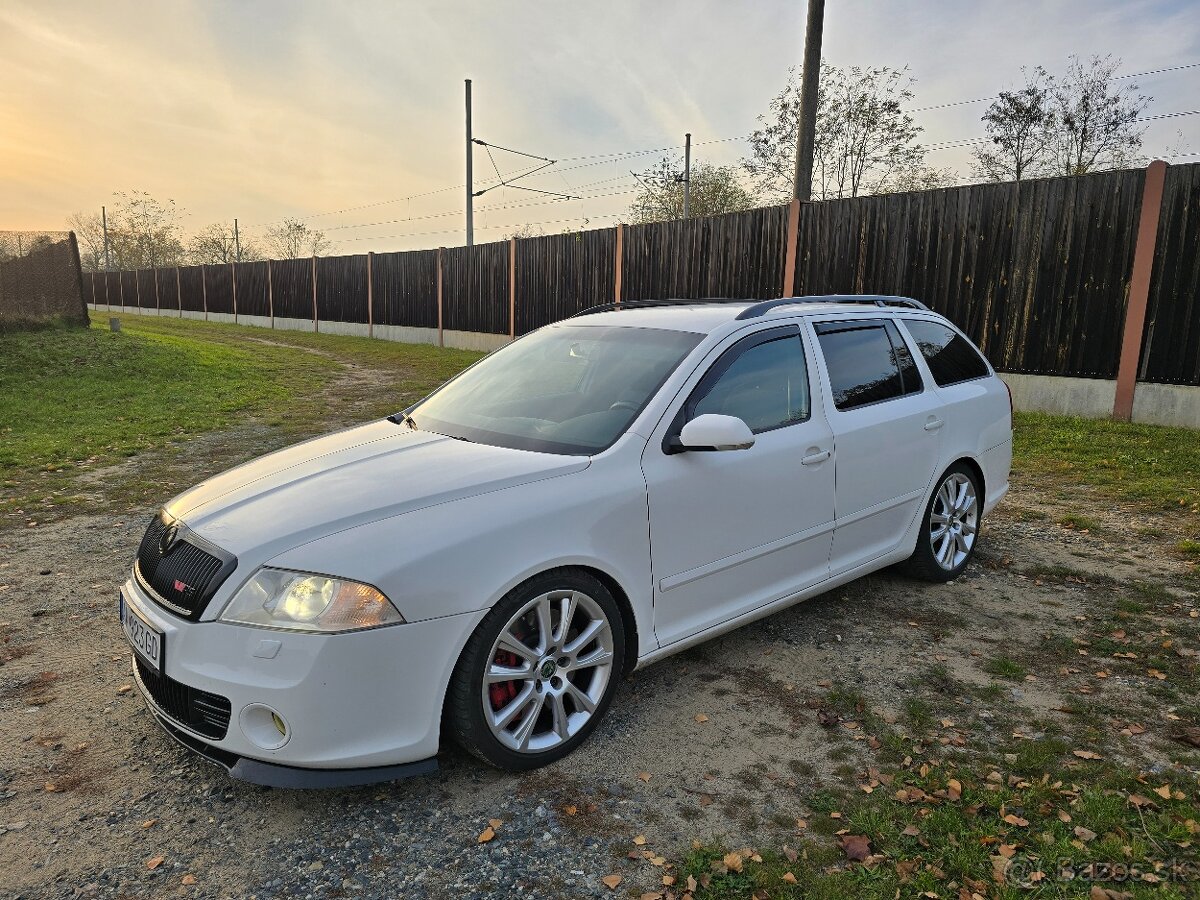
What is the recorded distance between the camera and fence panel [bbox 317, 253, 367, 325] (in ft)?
92.0

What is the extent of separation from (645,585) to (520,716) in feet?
2.21

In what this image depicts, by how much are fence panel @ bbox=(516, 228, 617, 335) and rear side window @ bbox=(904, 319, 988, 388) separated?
38.0ft

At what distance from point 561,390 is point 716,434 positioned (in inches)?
35.8

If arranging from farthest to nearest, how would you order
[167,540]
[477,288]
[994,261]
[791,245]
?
[477,288] → [791,245] → [994,261] → [167,540]

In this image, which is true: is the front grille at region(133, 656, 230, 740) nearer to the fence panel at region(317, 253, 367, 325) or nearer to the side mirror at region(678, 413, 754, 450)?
the side mirror at region(678, 413, 754, 450)

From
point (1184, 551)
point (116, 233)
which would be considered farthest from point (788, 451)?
point (116, 233)

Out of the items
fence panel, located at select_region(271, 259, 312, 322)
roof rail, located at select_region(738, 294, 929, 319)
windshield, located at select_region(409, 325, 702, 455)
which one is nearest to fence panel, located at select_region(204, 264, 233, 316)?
fence panel, located at select_region(271, 259, 312, 322)

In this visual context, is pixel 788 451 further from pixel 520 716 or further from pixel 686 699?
pixel 520 716

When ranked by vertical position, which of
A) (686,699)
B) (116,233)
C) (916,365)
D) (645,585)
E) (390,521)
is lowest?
(686,699)

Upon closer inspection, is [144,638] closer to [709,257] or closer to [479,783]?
[479,783]

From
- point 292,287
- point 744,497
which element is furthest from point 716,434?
point 292,287

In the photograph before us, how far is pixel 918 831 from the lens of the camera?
254 cm

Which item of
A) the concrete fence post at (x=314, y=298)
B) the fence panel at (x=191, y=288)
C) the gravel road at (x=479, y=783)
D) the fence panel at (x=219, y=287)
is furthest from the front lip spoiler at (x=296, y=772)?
the fence panel at (x=191, y=288)

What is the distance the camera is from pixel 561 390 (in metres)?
3.74
